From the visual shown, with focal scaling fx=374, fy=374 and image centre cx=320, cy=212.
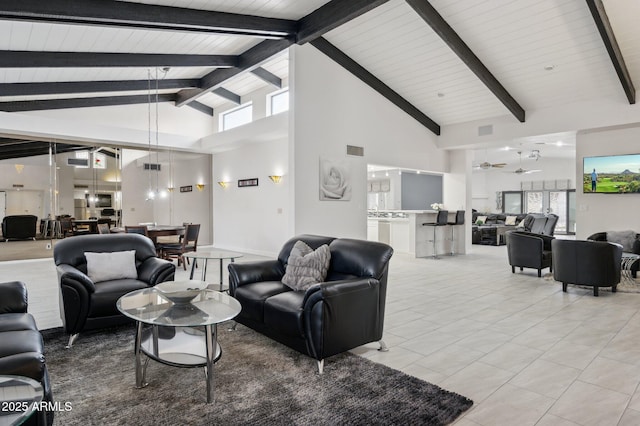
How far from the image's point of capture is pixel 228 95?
10227 mm

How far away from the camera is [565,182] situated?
15344mm

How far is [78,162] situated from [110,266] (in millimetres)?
7146

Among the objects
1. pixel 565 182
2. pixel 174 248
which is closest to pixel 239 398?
pixel 174 248

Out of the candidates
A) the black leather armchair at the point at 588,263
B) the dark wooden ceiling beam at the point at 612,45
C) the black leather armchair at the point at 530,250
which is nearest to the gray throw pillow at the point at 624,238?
the black leather armchair at the point at 530,250

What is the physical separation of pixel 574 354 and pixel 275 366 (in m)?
2.51

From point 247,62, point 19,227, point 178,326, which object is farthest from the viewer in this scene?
point 19,227

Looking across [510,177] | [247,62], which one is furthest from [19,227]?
[510,177]

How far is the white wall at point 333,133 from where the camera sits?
6.61 metres

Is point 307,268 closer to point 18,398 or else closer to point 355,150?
point 18,398

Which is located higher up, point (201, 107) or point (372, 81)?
point (201, 107)

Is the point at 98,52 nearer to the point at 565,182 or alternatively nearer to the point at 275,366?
the point at 275,366

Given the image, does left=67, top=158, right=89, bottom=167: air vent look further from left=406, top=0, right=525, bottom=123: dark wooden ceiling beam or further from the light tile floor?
left=406, top=0, right=525, bottom=123: dark wooden ceiling beam

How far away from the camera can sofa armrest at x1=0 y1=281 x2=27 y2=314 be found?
2.71 m

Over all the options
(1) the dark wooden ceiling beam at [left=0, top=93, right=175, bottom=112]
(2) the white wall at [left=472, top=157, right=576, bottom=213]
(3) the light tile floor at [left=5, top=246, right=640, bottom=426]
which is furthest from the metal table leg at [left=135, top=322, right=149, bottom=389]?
(2) the white wall at [left=472, top=157, right=576, bottom=213]
